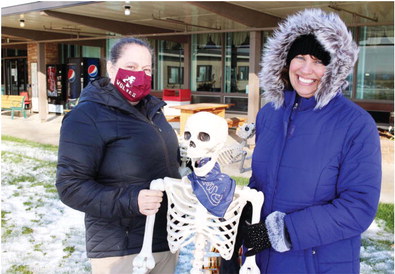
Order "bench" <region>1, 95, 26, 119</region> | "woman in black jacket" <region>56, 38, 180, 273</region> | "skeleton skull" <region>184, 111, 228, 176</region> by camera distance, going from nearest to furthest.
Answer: "skeleton skull" <region>184, 111, 228, 176</region>, "woman in black jacket" <region>56, 38, 180, 273</region>, "bench" <region>1, 95, 26, 119</region>

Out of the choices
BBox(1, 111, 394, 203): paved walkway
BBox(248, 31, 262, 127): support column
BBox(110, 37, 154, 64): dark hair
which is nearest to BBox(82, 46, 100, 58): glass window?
BBox(1, 111, 394, 203): paved walkway

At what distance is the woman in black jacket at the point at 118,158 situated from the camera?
162cm

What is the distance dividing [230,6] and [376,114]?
419 cm

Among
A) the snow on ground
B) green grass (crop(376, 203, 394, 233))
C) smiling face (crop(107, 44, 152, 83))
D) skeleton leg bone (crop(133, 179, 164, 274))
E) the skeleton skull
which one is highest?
smiling face (crop(107, 44, 152, 83))

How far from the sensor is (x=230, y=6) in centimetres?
781

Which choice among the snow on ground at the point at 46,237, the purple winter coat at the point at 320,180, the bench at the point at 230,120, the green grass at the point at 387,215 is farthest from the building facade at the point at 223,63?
the purple winter coat at the point at 320,180

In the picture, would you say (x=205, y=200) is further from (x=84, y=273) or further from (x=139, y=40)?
(x=84, y=273)

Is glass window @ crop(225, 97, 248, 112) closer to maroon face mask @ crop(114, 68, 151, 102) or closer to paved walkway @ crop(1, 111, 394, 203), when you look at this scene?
paved walkway @ crop(1, 111, 394, 203)

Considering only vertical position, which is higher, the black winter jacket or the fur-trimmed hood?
the fur-trimmed hood

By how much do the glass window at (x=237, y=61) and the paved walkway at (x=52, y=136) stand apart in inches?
70.7

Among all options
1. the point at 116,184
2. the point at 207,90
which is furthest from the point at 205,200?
the point at 207,90

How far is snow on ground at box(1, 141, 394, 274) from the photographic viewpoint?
3391 mm

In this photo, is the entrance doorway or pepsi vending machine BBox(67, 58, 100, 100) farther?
the entrance doorway

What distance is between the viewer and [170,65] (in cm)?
1323
